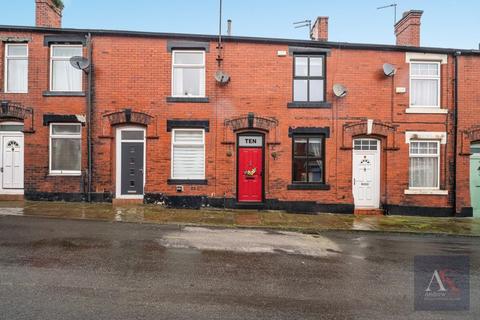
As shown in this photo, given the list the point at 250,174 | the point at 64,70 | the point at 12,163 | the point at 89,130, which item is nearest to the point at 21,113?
the point at 12,163

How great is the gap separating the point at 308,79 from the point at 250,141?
339 centimetres

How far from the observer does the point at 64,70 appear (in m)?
13.6

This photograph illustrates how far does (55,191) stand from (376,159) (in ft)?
41.3

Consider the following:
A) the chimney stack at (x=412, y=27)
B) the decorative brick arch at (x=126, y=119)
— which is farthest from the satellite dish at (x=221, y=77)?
the chimney stack at (x=412, y=27)

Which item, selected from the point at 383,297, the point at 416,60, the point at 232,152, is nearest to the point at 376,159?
the point at 416,60

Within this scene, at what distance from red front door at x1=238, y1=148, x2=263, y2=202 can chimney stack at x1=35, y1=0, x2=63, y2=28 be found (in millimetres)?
9463

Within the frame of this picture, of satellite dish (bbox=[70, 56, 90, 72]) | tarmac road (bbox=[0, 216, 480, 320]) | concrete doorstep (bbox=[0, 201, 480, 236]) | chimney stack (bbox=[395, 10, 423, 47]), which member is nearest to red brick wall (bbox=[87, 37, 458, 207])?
satellite dish (bbox=[70, 56, 90, 72])

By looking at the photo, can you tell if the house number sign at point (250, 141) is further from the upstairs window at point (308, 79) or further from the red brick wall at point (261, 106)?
the upstairs window at point (308, 79)

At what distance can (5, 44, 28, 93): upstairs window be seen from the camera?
44.2 feet

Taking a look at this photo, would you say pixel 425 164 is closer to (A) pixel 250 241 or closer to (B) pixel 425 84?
(B) pixel 425 84

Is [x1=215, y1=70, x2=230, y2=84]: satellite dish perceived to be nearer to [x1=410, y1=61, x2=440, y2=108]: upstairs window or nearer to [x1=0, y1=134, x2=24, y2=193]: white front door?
[x1=410, y1=61, x2=440, y2=108]: upstairs window

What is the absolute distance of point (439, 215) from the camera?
13.9 meters

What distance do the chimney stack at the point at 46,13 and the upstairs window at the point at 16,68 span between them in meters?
1.39

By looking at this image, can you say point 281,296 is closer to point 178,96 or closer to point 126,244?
point 126,244
